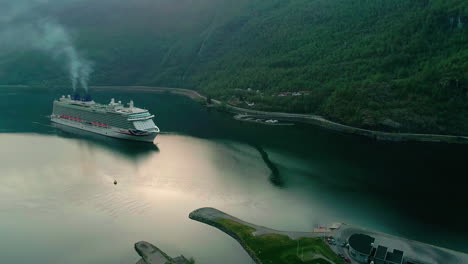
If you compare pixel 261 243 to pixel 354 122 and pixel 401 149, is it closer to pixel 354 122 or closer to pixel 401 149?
pixel 401 149

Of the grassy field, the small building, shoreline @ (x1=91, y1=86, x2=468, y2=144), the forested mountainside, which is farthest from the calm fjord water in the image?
the forested mountainside

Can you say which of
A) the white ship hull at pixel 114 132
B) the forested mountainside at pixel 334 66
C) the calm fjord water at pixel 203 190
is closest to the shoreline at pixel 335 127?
the forested mountainside at pixel 334 66

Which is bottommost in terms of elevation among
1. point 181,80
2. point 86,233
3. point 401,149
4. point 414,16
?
point 86,233

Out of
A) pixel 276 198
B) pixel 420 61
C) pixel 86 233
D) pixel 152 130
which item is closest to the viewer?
pixel 86 233

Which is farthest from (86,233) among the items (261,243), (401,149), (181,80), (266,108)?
(181,80)

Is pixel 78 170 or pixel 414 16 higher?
pixel 414 16

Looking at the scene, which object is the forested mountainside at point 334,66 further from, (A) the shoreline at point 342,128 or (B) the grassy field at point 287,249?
(B) the grassy field at point 287,249

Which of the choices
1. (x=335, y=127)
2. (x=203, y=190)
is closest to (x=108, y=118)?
(x=203, y=190)
